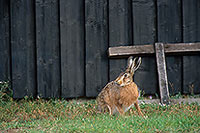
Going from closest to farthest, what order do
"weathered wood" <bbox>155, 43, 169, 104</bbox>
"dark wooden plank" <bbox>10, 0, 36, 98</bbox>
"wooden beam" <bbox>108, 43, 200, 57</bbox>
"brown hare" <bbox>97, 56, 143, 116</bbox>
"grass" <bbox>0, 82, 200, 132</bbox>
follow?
"grass" <bbox>0, 82, 200, 132</bbox> → "brown hare" <bbox>97, 56, 143, 116</bbox> → "weathered wood" <bbox>155, 43, 169, 104</bbox> → "wooden beam" <bbox>108, 43, 200, 57</bbox> → "dark wooden plank" <bbox>10, 0, 36, 98</bbox>

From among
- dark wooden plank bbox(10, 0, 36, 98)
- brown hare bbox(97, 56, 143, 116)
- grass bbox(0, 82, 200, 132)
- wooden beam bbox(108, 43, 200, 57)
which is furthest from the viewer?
dark wooden plank bbox(10, 0, 36, 98)

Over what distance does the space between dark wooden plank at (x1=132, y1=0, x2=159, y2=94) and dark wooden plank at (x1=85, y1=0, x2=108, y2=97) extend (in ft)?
1.99

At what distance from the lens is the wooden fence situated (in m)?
5.84

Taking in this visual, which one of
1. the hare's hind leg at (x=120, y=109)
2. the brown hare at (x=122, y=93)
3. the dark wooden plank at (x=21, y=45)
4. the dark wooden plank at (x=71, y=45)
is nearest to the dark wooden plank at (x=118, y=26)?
the dark wooden plank at (x=71, y=45)

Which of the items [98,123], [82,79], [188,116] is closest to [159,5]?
[82,79]

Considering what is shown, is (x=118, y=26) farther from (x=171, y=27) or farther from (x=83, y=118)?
(x=83, y=118)

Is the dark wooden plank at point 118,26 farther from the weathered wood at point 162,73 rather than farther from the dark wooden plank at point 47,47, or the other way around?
the dark wooden plank at point 47,47

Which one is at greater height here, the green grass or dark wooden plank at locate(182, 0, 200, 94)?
dark wooden plank at locate(182, 0, 200, 94)

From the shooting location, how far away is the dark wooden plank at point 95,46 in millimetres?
5844

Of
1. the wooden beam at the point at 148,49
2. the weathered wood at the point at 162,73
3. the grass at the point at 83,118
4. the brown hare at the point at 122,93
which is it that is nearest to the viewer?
the grass at the point at 83,118

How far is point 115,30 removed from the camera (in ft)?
19.2

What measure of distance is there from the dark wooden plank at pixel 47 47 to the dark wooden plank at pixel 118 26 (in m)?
1.05

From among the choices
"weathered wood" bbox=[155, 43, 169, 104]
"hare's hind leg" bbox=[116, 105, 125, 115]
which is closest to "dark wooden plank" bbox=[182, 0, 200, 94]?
"weathered wood" bbox=[155, 43, 169, 104]

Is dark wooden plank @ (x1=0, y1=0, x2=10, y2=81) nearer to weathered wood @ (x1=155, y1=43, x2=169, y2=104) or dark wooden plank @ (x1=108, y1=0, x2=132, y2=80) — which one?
dark wooden plank @ (x1=108, y1=0, x2=132, y2=80)
